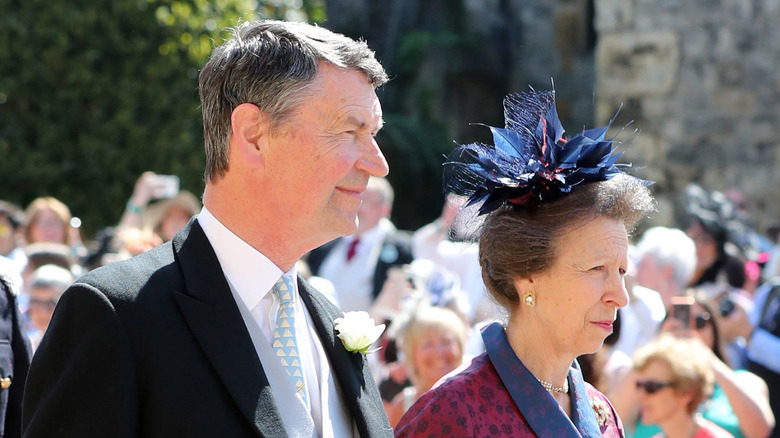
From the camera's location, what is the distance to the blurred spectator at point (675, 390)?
4.55 metres

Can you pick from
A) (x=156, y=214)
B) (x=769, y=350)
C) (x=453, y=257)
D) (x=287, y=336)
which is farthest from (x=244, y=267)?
(x=156, y=214)

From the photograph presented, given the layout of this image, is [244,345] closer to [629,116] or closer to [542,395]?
[542,395]

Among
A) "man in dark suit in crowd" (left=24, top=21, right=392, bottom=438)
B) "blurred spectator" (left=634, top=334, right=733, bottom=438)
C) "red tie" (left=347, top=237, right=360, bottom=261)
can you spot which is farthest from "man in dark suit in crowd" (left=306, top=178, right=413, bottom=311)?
"man in dark suit in crowd" (left=24, top=21, right=392, bottom=438)

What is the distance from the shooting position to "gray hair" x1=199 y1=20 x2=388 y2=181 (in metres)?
2.32

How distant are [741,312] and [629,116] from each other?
591 centimetres

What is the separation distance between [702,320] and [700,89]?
6654mm

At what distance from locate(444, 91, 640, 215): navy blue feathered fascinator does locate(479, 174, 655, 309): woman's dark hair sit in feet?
0.10

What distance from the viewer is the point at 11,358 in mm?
2951

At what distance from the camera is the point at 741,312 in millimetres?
6605

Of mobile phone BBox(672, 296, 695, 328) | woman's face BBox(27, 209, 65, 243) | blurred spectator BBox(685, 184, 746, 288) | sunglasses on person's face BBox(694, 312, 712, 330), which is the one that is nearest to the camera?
mobile phone BBox(672, 296, 695, 328)

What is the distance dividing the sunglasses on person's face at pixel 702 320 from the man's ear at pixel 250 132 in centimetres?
412

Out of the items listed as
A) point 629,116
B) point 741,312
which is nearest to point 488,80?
point 629,116

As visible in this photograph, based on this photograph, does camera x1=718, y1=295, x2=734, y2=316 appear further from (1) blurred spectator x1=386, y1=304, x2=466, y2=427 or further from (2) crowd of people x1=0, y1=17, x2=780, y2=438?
(2) crowd of people x1=0, y1=17, x2=780, y2=438

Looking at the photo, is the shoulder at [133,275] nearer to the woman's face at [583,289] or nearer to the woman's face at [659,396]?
the woman's face at [583,289]
